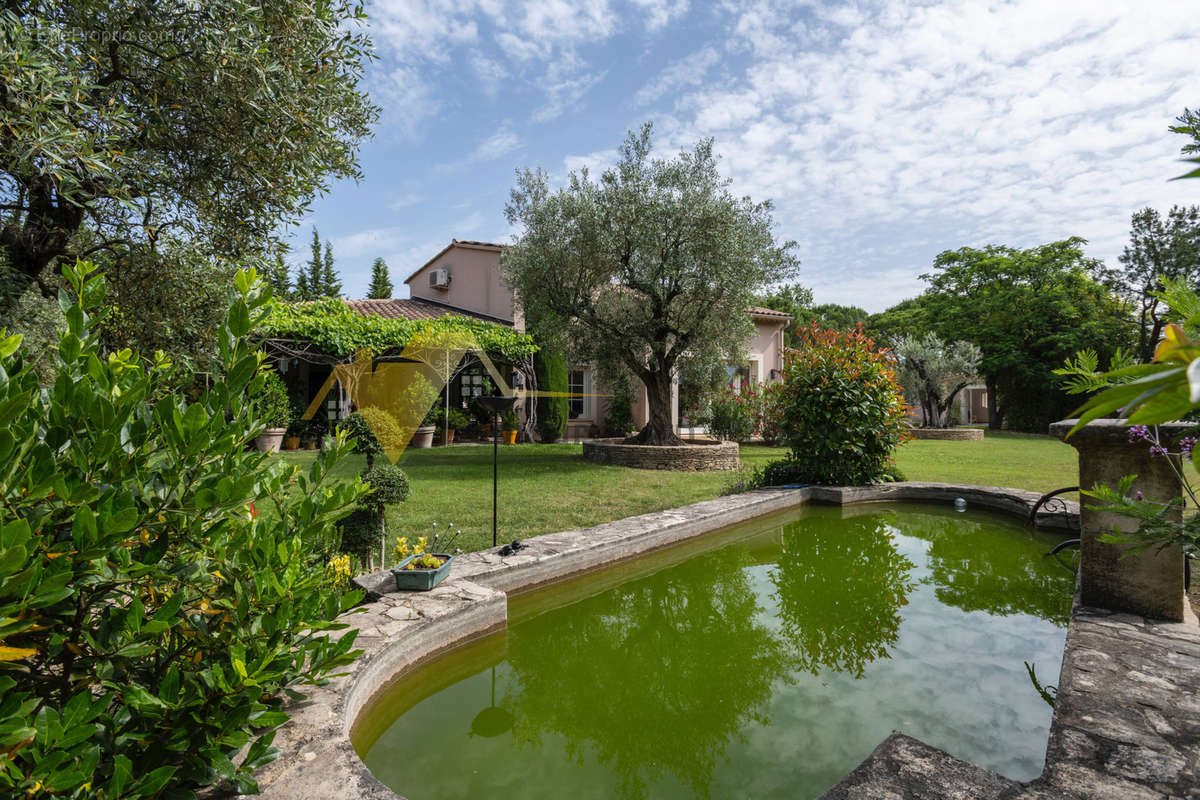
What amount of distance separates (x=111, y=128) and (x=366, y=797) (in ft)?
15.3

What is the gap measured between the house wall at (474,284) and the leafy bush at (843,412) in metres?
9.71

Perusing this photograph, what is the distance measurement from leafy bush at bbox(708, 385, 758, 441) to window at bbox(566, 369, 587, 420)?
13.3ft

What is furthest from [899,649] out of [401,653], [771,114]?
[771,114]

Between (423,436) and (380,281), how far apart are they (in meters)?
25.0

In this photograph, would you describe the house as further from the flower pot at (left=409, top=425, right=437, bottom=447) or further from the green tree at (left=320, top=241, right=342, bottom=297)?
the green tree at (left=320, top=241, right=342, bottom=297)

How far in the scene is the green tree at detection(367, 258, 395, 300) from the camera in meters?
35.4

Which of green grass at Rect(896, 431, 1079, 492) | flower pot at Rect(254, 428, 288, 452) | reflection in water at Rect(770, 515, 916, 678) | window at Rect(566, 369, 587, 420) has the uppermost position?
window at Rect(566, 369, 587, 420)

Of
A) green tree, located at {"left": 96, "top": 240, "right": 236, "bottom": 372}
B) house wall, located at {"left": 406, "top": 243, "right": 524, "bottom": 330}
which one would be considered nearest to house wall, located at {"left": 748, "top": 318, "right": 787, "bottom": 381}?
house wall, located at {"left": 406, "top": 243, "right": 524, "bottom": 330}

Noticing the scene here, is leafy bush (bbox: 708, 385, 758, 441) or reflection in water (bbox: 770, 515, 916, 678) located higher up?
leafy bush (bbox: 708, 385, 758, 441)

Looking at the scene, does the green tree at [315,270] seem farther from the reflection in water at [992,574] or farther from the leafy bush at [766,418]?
the reflection in water at [992,574]


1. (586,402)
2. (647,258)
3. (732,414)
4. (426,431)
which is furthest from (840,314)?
(426,431)

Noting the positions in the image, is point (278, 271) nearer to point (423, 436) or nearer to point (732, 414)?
point (423, 436)

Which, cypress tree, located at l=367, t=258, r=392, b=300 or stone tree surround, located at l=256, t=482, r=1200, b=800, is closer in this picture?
stone tree surround, located at l=256, t=482, r=1200, b=800

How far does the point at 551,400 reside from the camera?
1625 centimetres
